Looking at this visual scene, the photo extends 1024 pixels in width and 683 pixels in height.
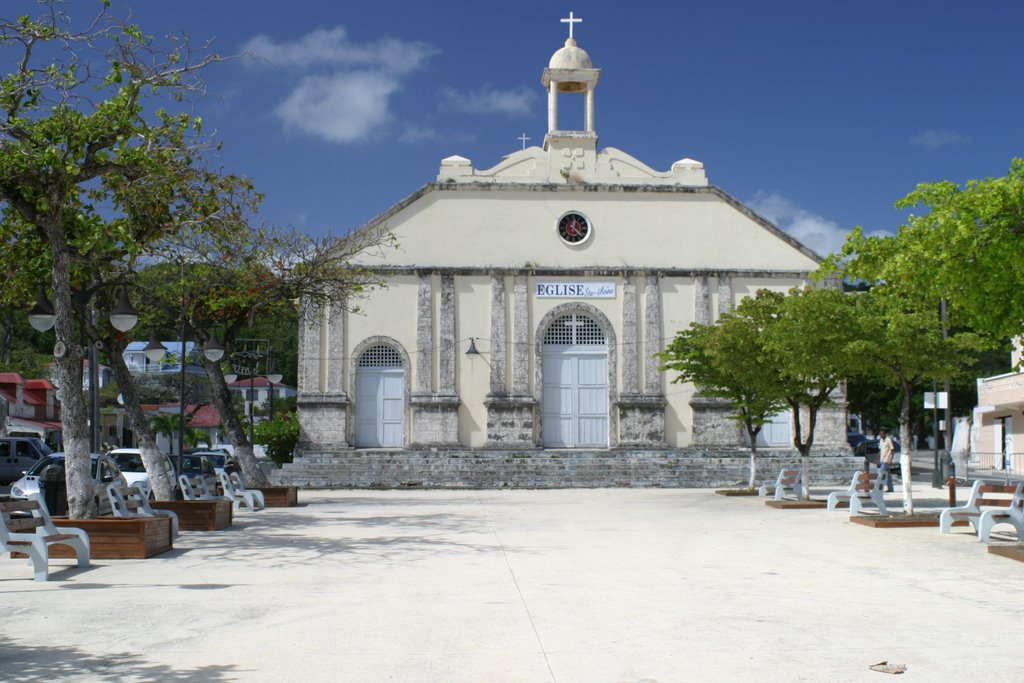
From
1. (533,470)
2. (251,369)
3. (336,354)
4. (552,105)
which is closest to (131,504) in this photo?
(533,470)

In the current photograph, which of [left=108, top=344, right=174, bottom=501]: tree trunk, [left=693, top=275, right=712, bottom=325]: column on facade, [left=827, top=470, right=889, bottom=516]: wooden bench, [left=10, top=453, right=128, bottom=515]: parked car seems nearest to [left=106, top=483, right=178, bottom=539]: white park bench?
[left=108, top=344, right=174, bottom=501]: tree trunk

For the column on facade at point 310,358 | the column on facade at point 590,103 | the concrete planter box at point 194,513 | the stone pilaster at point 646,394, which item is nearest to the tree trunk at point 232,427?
the concrete planter box at point 194,513

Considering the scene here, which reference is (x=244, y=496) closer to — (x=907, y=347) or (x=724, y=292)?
(x=907, y=347)

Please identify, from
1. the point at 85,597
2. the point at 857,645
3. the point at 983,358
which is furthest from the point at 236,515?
the point at 983,358

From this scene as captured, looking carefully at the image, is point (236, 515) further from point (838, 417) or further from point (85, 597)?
point (838, 417)

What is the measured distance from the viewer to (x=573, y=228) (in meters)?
34.3

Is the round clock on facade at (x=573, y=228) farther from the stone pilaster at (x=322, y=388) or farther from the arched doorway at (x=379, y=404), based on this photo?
the stone pilaster at (x=322, y=388)

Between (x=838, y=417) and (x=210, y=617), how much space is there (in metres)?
28.2

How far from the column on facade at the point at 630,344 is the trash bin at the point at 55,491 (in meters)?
20.2

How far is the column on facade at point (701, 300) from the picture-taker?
111 ft

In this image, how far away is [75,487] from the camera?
1285cm

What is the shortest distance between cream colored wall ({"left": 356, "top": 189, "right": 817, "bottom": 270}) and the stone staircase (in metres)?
6.45

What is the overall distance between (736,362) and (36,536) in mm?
15741

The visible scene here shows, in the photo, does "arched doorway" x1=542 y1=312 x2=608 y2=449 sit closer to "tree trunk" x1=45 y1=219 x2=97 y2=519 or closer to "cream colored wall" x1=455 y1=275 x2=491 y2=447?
"cream colored wall" x1=455 y1=275 x2=491 y2=447
